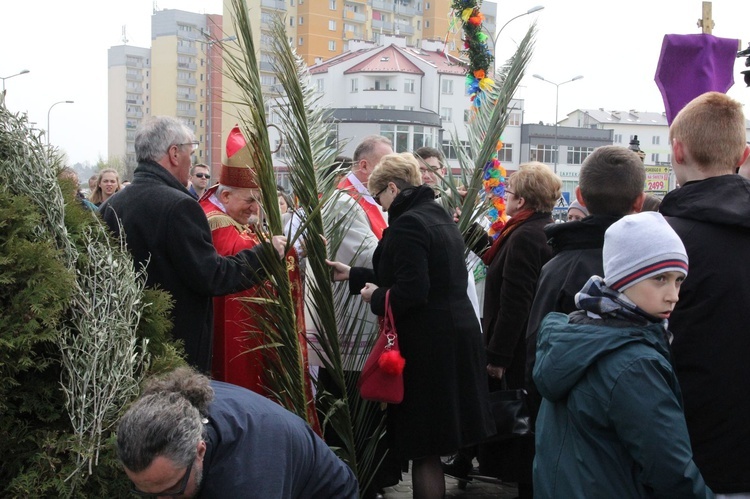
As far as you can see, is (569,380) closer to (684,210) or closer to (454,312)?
(684,210)

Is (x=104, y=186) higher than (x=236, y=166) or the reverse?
the reverse

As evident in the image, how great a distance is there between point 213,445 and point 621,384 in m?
1.16

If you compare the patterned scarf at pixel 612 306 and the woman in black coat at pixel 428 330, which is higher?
the patterned scarf at pixel 612 306

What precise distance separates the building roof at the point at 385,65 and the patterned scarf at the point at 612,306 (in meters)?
62.9

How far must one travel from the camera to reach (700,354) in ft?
9.27

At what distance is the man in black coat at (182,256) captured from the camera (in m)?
3.92

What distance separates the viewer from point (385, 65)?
64.6 metres

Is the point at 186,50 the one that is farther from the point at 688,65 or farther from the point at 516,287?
the point at 688,65

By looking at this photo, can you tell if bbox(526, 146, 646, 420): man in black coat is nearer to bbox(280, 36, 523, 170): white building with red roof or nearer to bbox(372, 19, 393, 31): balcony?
bbox(280, 36, 523, 170): white building with red roof

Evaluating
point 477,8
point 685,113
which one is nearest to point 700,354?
point 685,113

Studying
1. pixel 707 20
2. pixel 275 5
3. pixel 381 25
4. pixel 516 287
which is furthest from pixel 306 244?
pixel 381 25

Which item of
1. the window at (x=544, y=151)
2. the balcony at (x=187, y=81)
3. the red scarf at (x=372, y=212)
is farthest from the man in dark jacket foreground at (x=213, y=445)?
the balcony at (x=187, y=81)

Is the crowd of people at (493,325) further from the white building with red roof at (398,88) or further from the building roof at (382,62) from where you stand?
the building roof at (382,62)

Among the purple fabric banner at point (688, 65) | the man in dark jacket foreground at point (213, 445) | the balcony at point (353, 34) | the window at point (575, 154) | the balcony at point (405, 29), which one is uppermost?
the balcony at point (405, 29)
